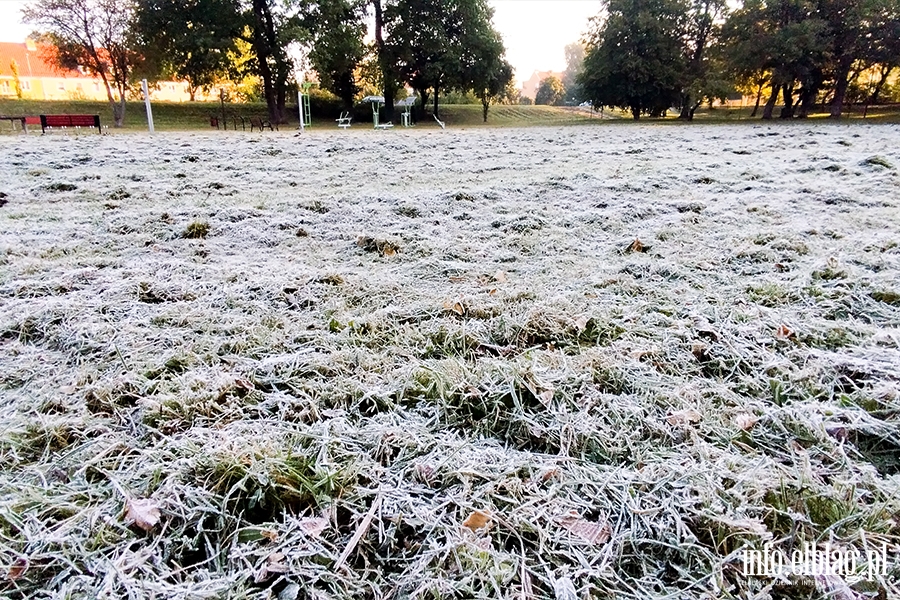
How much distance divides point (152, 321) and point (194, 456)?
1.01 metres

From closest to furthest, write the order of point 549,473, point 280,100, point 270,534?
point 270,534 < point 549,473 < point 280,100

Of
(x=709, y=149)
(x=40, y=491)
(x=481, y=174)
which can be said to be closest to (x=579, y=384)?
(x=40, y=491)

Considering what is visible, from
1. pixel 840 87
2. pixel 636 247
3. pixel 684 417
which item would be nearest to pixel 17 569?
pixel 684 417

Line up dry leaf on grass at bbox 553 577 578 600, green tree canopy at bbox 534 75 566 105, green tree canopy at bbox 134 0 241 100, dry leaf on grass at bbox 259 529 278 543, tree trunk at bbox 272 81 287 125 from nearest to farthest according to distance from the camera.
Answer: dry leaf on grass at bbox 553 577 578 600 < dry leaf on grass at bbox 259 529 278 543 < green tree canopy at bbox 134 0 241 100 < tree trunk at bbox 272 81 287 125 < green tree canopy at bbox 534 75 566 105

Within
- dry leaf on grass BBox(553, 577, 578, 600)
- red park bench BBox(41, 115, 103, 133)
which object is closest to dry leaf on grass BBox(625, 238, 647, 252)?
dry leaf on grass BBox(553, 577, 578, 600)

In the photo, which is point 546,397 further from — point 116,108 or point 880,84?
point 880,84

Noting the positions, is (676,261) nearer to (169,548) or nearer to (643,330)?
(643,330)

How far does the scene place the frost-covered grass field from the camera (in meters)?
0.93

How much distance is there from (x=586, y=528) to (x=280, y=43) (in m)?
25.9

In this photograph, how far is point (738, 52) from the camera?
2020 centimetres


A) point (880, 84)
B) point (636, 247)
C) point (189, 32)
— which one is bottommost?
point (636, 247)

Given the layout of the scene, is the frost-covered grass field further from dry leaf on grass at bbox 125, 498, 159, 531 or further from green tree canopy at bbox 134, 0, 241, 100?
green tree canopy at bbox 134, 0, 241, 100

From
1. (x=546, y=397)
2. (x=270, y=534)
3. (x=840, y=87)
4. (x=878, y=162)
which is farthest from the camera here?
(x=840, y=87)

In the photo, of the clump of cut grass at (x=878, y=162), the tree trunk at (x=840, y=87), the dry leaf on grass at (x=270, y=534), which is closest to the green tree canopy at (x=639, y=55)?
the tree trunk at (x=840, y=87)
